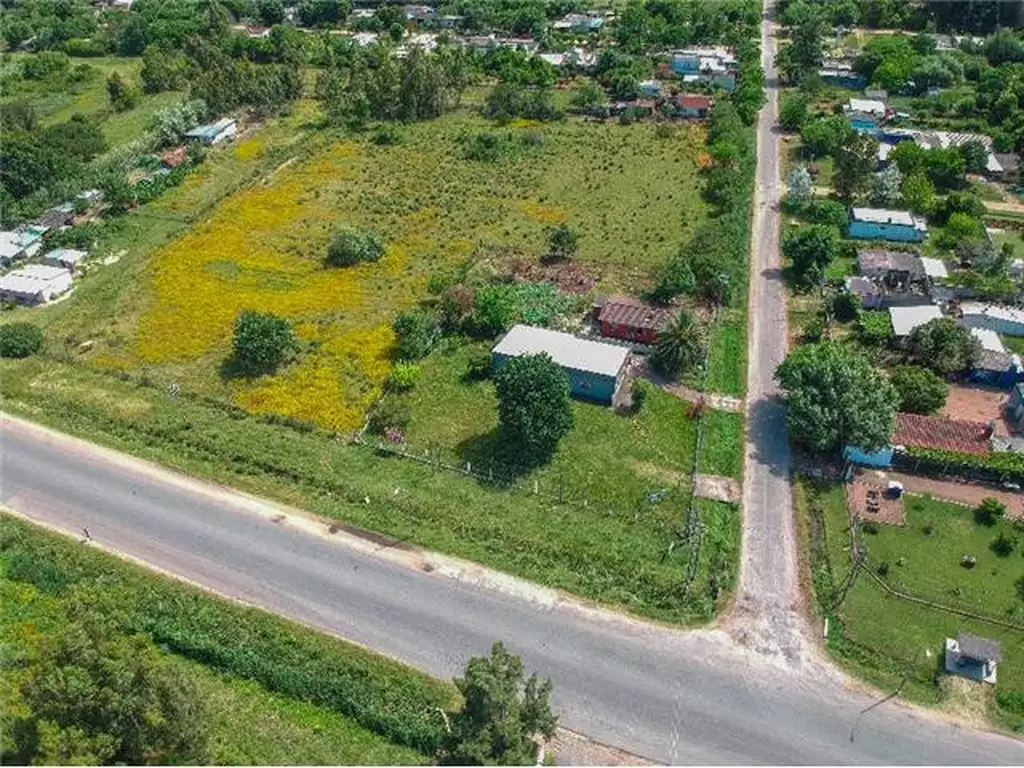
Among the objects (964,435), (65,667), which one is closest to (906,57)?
(964,435)

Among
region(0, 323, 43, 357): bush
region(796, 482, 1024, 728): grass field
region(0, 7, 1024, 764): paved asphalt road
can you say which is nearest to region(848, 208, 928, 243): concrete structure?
region(0, 7, 1024, 764): paved asphalt road

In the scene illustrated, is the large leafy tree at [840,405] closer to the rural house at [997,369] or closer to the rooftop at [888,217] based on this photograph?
the rural house at [997,369]

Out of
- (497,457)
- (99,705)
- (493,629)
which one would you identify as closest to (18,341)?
(497,457)

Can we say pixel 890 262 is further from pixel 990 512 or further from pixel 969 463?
pixel 990 512

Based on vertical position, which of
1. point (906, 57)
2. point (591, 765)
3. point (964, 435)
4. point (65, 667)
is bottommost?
point (591, 765)

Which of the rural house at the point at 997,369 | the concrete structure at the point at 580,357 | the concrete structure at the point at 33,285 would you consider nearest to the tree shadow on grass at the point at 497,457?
the concrete structure at the point at 580,357

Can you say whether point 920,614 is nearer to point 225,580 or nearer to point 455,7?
point 225,580

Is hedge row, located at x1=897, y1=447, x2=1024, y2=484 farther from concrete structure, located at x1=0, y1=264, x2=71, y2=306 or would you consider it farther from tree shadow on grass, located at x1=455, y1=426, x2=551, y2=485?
concrete structure, located at x1=0, y1=264, x2=71, y2=306
